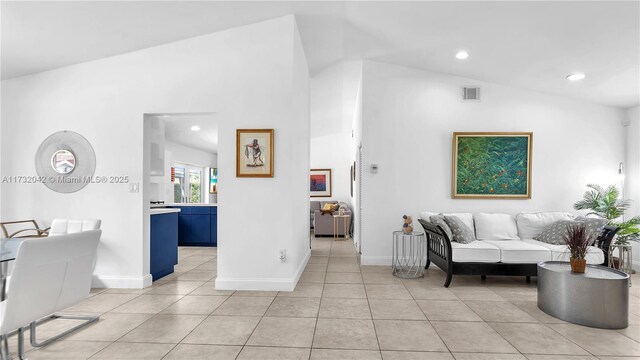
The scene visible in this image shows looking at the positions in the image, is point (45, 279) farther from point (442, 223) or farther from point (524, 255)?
point (524, 255)

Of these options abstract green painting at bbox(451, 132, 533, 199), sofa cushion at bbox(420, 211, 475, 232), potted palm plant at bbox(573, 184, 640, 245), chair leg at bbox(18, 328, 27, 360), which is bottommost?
chair leg at bbox(18, 328, 27, 360)

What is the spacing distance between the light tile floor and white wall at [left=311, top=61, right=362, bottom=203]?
355 cm

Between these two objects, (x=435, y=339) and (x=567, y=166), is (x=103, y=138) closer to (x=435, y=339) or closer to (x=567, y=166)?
(x=435, y=339)

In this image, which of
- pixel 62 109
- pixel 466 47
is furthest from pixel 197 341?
pixel 466 47

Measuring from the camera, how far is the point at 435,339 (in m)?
2.56

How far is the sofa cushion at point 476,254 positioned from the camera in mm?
3963

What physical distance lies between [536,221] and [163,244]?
16.5ft

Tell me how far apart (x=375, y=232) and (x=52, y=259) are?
393cm

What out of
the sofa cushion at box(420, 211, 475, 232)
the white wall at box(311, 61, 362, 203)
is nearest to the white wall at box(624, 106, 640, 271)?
the sofa cushion at box(420, 211, 475, 232)

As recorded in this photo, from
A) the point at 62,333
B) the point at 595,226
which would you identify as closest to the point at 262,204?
the point at 62,333

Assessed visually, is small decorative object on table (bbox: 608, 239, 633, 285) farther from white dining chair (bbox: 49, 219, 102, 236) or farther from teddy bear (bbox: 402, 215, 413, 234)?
white dining chair (bbox: 49, 219, 102, 236)

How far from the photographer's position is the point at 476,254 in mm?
3980

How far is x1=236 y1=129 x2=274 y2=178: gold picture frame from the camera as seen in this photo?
3779 millimetres

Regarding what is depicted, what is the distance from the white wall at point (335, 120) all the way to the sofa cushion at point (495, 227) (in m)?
2.97
